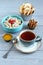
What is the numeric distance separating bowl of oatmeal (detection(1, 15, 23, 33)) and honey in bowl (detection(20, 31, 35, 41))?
8 cm

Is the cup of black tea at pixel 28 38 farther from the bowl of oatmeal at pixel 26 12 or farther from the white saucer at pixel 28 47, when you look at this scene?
the bowl of oatmeal at pixel 26 12

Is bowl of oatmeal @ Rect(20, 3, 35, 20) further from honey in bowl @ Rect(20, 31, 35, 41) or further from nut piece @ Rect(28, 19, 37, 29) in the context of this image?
honey in bowl @ Rect(20, 31, 35, 41)

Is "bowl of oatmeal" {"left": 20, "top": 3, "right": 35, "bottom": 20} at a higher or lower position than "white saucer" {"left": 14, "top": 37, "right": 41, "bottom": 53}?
higher

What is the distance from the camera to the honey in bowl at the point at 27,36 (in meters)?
0.91

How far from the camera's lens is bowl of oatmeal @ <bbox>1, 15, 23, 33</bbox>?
989 millimetres

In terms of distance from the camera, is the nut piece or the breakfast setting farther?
the nut piece

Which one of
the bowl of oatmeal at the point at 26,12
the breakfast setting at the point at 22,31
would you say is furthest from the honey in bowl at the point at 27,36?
the bowl of oatmeal at the point at 26,12

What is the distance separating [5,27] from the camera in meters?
0.99

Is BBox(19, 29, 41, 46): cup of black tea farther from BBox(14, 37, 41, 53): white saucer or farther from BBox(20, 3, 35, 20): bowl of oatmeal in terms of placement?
BBox(20, 3, 35, 20): bowl of oatmeal

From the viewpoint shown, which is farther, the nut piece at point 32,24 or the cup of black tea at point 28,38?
the nut piece at point 32,24

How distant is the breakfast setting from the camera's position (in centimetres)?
91

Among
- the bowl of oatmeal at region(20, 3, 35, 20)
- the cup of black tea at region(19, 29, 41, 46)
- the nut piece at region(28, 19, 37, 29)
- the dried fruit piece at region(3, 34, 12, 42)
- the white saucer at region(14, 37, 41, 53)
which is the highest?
the bowl of oatmeal at region(20, 3, 35, 20)

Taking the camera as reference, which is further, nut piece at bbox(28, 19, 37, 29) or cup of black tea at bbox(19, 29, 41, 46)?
nut piece at bbox(28, 19, 37, 29)

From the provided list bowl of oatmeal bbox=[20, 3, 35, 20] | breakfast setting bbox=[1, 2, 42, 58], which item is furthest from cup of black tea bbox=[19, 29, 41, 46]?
bowl of oatmeal bbox=[20, 3, 35, 20]
